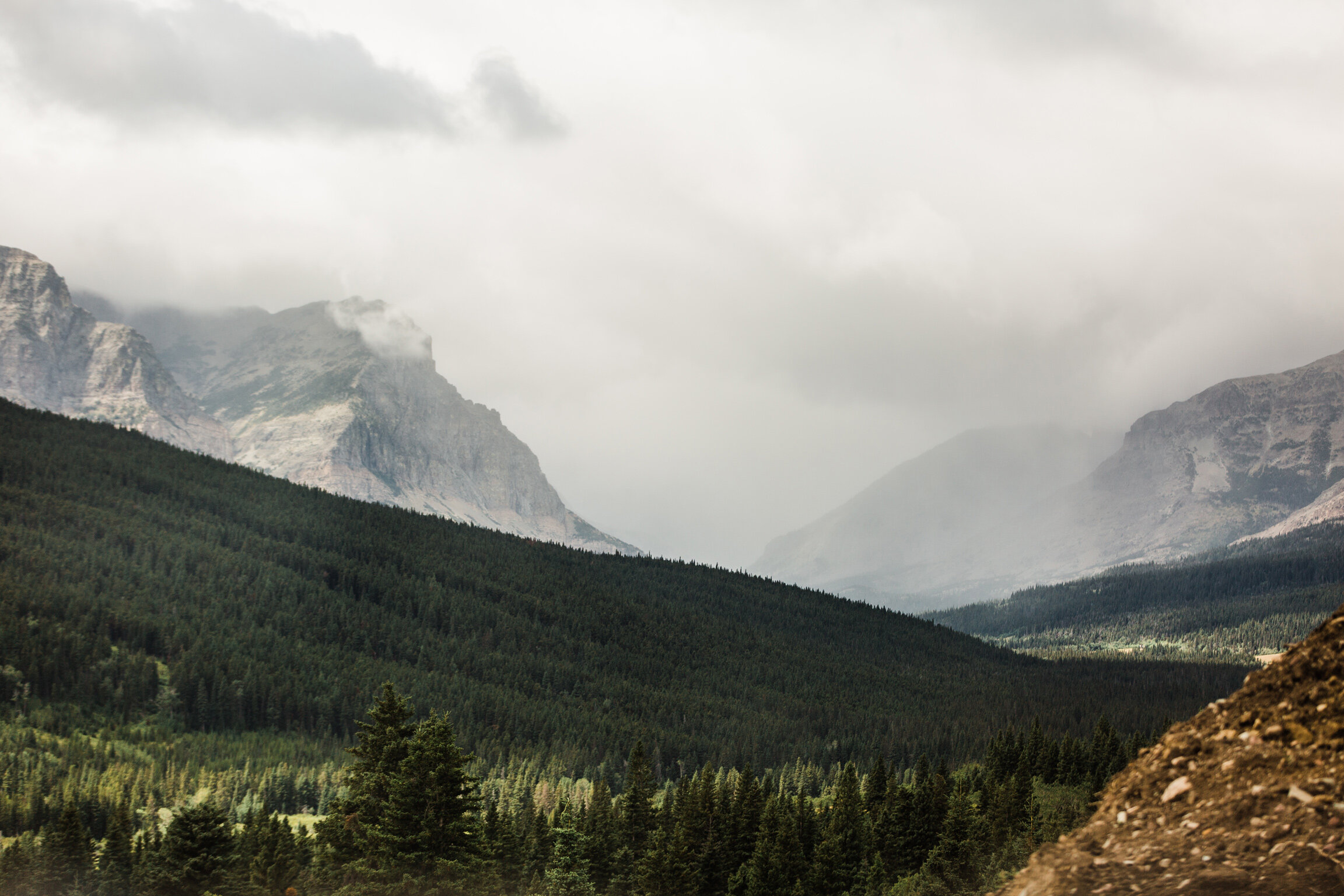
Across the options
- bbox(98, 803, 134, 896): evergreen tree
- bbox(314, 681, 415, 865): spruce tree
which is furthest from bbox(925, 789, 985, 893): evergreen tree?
bbox(98, 803, 134, 896): evergreen tree

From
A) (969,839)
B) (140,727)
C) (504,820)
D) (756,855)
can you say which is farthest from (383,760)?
(140,727)

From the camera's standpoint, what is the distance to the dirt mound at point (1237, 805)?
11.1m

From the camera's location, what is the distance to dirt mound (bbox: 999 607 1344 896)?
36.6 feet

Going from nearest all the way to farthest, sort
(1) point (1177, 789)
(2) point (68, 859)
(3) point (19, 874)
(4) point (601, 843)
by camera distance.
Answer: (1) point (1177, 789) → (3) point (19, 874) → (2) point (68, 859) → (4) point (601, 843)

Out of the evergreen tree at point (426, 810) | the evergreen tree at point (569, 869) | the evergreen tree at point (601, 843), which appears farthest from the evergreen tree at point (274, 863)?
the evergreen tree at point (601, 843)

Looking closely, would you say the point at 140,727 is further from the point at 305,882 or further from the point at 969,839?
the point at 969,839

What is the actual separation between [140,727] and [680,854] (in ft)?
542

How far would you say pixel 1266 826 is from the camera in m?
11.6

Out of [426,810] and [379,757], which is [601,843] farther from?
[426,810]

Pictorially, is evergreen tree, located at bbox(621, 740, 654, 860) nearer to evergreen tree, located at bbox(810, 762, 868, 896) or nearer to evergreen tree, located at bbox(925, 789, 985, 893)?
evergreen tree, located at bbox(810, 762, 868, 896)

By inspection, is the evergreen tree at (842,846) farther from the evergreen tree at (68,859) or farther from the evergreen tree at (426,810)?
the evergreen tree at (68,859)

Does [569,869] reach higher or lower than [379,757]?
lower

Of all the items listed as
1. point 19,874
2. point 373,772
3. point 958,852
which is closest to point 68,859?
point 19,874

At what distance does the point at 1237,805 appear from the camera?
12.1 meters
